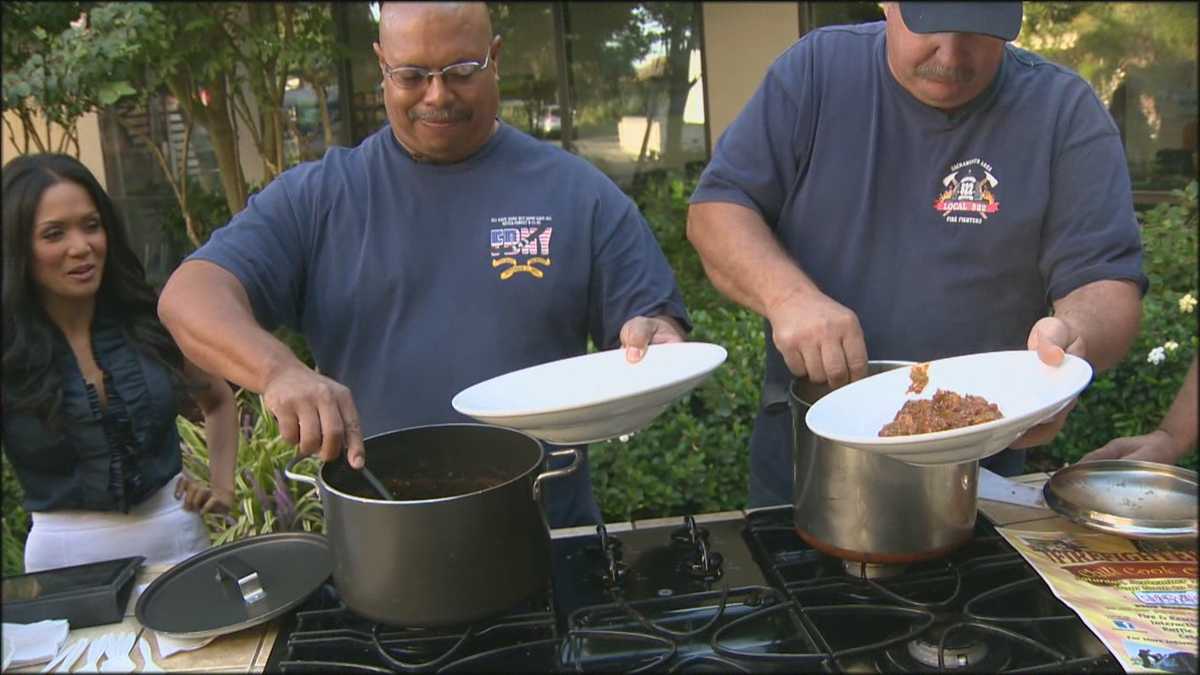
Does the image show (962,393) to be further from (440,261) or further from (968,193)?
(440,261)

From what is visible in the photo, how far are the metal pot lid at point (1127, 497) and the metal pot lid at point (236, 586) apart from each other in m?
1.18

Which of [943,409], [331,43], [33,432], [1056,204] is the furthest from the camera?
[331,43]

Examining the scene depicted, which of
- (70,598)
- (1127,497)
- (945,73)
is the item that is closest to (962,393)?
(1127,497)

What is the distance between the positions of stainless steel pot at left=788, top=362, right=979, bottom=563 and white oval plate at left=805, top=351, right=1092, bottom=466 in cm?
5

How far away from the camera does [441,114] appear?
1718mm

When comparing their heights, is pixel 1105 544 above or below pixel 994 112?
below

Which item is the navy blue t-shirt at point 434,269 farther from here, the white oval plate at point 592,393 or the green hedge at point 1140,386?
the green hedge at point 1140,386

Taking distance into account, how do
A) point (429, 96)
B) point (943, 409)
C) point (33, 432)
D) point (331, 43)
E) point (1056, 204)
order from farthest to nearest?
point (331, 43) → point (33, 432) → point (1056, 204) → point (429, 96) → point (943, 409)

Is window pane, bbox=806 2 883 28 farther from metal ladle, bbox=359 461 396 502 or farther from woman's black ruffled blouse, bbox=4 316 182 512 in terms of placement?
metal ladle, bbox=359 461 396 502

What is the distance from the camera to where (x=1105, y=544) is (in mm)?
1526

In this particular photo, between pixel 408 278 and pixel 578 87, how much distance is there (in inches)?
218

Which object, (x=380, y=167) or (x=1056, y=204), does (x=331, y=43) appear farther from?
(x=1056, y=204)

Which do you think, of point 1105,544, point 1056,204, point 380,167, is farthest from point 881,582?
point 380,167

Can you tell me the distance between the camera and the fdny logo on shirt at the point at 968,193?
181 centimetres
